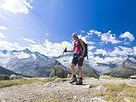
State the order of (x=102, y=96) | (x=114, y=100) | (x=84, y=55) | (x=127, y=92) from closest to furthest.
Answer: (x=114, y=100) < (x=102, y=96) < (x=127, y=92) < (x=84, y=55)

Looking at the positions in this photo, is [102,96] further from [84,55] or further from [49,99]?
[84,55]

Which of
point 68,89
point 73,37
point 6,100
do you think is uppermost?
point 73,37

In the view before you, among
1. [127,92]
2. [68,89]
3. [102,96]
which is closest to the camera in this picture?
[102,96]

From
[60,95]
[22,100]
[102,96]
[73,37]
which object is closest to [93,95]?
[102,96]

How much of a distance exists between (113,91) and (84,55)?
3.99m

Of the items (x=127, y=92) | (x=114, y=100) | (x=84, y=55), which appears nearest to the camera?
(x=114, y=100)

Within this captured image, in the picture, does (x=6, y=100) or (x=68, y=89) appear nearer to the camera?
(x=6, y=100)

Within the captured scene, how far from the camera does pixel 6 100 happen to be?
46.2 feet

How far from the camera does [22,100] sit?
14109 mm

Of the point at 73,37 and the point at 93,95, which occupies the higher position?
the point at 73,37

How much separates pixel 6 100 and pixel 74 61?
7.49m

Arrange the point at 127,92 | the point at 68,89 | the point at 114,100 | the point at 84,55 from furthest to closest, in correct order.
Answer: the point at 84,55
the point at 68,89
the point at 127,92
the point at 114,100

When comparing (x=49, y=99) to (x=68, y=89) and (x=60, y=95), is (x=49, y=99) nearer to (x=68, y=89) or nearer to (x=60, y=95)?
(x=60, y=95)

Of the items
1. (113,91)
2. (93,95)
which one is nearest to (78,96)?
(93,95)
